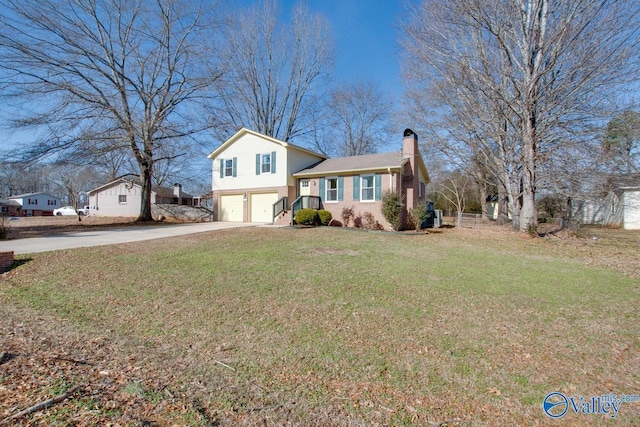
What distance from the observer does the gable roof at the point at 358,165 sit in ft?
52.0

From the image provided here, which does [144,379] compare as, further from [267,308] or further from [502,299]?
[502,299]

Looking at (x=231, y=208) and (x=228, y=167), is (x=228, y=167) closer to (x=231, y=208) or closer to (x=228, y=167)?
(x=228, y=167)

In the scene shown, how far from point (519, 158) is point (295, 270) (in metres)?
12.9

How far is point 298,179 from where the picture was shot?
18.8 m

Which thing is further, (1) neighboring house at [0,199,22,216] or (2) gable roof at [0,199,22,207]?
(2) gable roof at [0,199,22,207]

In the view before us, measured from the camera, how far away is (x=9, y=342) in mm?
3416

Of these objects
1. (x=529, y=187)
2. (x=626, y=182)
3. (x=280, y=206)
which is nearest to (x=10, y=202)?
(x=280, y=206)

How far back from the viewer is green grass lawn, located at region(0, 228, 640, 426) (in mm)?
2740

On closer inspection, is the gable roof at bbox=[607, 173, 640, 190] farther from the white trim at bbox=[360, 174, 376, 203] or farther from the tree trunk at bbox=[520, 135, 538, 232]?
the white trim at bbox=[360, 174, 376, 203]

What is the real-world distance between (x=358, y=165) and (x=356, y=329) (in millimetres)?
13809

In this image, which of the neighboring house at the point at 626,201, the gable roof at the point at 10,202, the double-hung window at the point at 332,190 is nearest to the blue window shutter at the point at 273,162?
the double-hung window at the point at 332,190

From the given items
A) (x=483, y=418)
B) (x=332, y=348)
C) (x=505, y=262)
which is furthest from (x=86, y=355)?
(x=505, y=262)

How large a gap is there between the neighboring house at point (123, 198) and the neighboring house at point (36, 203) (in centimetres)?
2550

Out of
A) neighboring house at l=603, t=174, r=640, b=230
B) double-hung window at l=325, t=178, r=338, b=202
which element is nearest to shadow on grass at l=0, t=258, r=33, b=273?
double-hung window at l=325, t=178, r=338, b=202
